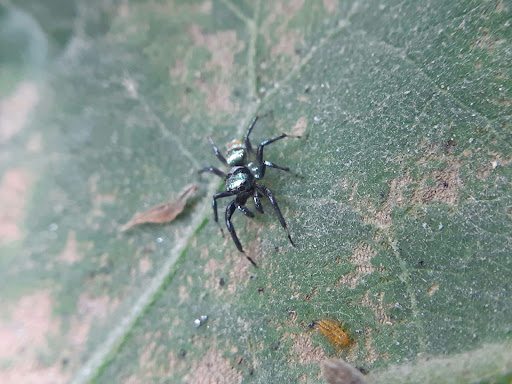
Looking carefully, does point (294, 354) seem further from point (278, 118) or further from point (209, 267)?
point (278, 118)

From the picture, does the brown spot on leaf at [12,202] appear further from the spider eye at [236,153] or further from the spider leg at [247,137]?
the spider leg at [247,137]

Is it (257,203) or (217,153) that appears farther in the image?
(217,153)

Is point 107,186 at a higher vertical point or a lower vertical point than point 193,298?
higher

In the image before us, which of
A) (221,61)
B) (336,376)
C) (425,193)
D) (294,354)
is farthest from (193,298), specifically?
(221,61)

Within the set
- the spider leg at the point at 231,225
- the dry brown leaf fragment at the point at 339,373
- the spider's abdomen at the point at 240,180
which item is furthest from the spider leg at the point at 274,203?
the dry brown leaf fragment at the point at 339,373

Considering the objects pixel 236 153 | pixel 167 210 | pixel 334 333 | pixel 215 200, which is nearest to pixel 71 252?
pixel 167 210

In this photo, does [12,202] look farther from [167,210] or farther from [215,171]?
[215,171]
